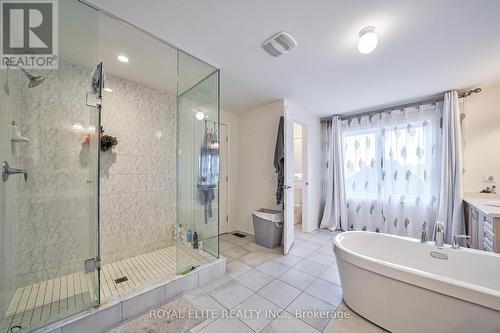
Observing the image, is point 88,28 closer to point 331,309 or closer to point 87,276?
point 87,276

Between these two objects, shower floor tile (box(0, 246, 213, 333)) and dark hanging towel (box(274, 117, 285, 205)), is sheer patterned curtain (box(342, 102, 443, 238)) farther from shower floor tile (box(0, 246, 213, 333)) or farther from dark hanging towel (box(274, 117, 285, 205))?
shower floor tile (box(0, 246, 213, 333))

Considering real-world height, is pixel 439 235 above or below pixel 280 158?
below

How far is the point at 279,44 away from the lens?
1.70m

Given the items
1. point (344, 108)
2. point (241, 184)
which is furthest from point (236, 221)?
point (344, 108)

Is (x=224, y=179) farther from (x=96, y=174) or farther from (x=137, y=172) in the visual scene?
(x=96, y=174)

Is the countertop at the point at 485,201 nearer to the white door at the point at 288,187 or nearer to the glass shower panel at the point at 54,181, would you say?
the white door at the point at 288,187

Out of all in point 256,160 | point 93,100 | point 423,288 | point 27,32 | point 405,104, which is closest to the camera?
point 423,288

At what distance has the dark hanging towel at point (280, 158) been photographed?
2.84m

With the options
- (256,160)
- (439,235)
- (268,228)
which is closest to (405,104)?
(439,235)

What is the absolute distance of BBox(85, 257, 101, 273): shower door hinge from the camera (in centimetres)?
149

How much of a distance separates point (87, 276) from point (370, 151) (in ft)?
14.3

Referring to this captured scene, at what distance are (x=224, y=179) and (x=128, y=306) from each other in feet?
7.73

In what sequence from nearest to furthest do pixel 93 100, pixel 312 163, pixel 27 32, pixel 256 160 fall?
pixel 27 32
pixel 93 100
pixel 256 160
pixel 312 163

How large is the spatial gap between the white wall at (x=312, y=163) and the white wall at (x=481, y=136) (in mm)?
2131
